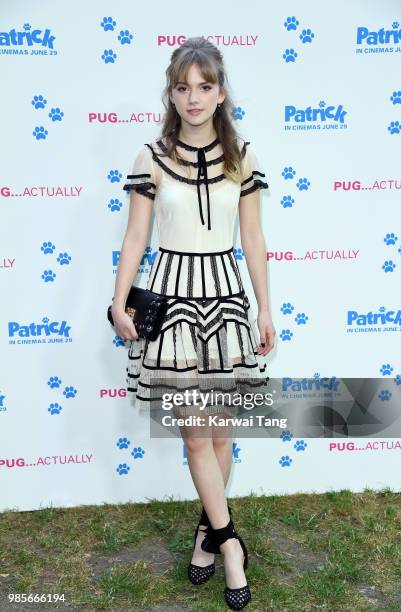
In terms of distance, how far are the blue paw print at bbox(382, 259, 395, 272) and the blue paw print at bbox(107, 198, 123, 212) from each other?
124 cm

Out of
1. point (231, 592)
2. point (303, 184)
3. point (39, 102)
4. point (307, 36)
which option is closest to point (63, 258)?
point (39, 102)

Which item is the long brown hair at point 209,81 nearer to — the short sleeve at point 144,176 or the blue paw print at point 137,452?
the short sleeve at point 144,176

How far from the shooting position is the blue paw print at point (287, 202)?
279 cm

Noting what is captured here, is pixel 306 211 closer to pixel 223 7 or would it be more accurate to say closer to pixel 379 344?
pixel 379 344

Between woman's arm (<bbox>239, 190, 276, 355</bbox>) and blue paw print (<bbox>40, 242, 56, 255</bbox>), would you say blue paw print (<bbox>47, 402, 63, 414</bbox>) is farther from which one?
woman's arm (<bbox>239, 190, 276, 355</bbox>)

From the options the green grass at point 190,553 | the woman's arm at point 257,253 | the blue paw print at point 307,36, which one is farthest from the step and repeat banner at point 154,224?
the woman's arm at point 257,253

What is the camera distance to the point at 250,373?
2332mm

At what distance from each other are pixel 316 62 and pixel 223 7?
454 millimetres

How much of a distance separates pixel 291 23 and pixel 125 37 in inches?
27.5

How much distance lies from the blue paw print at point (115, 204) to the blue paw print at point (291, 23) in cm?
102

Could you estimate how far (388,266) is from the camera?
9.50 ft

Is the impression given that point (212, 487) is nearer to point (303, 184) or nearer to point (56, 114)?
point (303, 184)

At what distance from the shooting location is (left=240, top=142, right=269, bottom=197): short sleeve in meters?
2.31

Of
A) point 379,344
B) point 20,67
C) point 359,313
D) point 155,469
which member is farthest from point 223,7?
point 155,469
